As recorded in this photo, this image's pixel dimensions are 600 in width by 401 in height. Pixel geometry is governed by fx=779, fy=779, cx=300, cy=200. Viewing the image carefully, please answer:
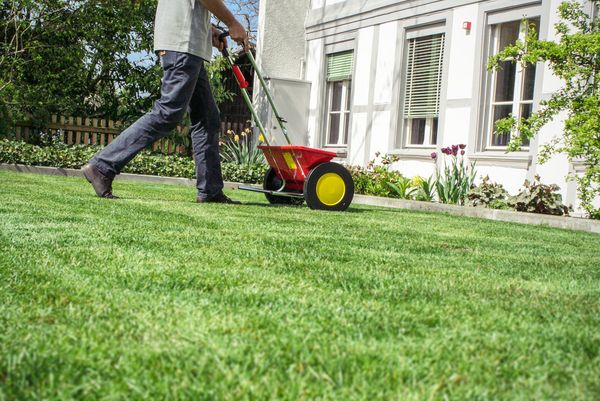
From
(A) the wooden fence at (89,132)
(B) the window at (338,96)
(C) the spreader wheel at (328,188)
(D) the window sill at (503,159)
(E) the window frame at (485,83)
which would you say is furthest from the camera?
(A) the wooden fence at (89,132)

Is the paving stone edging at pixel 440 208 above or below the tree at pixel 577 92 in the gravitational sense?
below

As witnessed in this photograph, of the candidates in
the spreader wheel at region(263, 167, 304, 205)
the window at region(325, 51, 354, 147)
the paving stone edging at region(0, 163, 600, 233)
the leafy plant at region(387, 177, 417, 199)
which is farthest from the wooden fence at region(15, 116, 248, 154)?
the spreader wheel at region(263, 167, 304, 205)

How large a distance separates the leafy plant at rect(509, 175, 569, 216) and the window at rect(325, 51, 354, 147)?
18.8 feet

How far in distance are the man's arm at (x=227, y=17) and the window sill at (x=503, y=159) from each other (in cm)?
425

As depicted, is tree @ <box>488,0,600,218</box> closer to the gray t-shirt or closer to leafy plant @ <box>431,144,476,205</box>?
leafy plant @ <box>431,144,476,205</box>

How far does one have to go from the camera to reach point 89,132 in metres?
14.6

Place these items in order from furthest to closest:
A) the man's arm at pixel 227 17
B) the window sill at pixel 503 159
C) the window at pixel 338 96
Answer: the window at pixel 338 96, the window sill at pixel 503 159, the man's arm at pixel 227 17

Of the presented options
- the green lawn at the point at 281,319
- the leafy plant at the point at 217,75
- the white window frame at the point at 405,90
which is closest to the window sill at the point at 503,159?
the white window frame at the point at 405,90

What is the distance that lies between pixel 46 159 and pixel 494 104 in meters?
6.78

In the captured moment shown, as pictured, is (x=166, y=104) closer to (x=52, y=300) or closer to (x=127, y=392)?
(x=52, y=300)

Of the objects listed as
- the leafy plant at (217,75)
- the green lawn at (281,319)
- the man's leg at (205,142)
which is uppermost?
the leafy plant at (217,75)

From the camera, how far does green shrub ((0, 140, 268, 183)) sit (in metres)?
11.9

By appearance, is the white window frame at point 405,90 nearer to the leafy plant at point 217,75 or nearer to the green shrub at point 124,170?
the green shrub at point 124,170

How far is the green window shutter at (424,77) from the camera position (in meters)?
11.1
